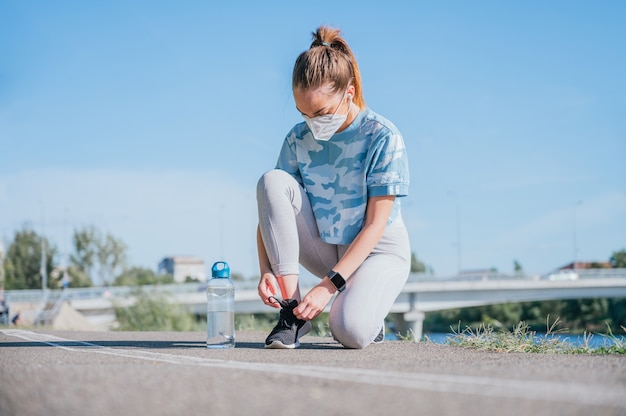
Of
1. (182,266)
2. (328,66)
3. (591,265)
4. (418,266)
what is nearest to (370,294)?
(328,66)

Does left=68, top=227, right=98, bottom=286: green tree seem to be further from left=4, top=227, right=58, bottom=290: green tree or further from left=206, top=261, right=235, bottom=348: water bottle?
left=206, top=261, right=235, bottom=348: water bottle

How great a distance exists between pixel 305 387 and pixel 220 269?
212 cm

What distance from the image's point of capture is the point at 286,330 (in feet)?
13.9

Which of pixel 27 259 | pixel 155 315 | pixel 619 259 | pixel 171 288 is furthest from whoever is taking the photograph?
pixel 619 259

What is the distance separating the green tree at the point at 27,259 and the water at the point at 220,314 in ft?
198

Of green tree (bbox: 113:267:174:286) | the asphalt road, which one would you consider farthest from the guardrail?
the asphalt road

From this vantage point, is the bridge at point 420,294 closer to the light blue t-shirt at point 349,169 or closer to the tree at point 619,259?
the tree at point 619,259

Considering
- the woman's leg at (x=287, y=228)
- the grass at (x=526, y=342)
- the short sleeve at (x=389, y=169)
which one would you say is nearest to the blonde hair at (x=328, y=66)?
the short sleeve at (x=389, y=169)

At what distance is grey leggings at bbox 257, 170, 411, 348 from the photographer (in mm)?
4176

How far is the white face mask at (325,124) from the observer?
4.41 meters

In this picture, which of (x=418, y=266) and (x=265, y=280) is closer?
(x=265, y=280)

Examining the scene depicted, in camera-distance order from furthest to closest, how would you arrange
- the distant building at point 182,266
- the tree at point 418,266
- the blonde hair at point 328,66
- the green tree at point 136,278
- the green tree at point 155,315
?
the distant building at point 182,266
the tree at point 418,266
the green tree at point 136,278
the green tree at point 155,315
the blonde hair at point 328,66

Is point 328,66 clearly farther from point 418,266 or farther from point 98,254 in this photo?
point 418,266

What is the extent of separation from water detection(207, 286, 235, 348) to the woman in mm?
286
